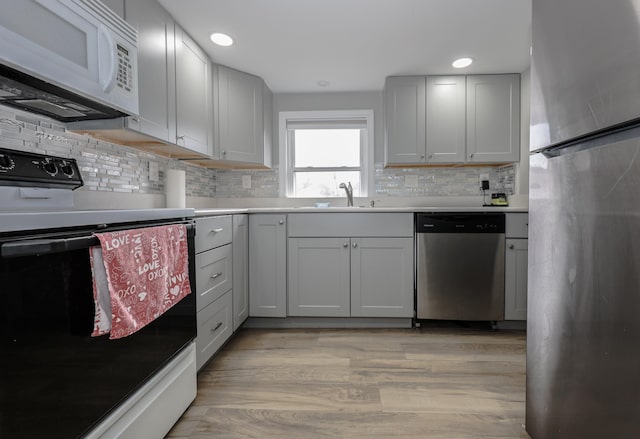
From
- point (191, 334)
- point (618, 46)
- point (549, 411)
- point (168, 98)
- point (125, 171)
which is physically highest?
point (168, 98)

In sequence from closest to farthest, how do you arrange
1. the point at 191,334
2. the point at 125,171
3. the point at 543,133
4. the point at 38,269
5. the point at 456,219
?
the point at 38,269 → the point at 543,133 → the point at 191,334 → the point at 125,171 → the point at 456,219

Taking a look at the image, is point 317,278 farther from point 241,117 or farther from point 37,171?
point 37,171

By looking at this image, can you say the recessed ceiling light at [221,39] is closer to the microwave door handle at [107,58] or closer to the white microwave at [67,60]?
the white microwave at [67,60]

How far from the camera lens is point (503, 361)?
75.5 inches

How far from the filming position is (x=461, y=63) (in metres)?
2.57

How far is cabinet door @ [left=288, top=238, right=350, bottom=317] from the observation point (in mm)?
2441

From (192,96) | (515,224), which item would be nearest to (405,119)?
(515,224)

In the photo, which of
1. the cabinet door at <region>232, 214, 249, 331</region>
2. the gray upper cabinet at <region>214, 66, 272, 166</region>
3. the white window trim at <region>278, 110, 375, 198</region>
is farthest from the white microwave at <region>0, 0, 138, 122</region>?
the white window trim at <region>278, 110, 375, 198</region>

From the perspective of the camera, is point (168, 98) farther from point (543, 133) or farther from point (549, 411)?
point (549, 411)

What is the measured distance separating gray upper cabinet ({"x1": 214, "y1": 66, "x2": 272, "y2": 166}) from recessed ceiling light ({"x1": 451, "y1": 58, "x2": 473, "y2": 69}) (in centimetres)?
162

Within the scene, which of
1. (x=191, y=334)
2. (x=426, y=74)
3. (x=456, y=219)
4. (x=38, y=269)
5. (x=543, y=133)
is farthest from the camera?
(x=426, y=74)

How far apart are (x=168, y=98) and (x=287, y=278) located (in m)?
1.44

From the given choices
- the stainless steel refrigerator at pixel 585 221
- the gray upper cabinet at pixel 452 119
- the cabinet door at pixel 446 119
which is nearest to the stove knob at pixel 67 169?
the stainless steel refrigerator at pixel 585 221

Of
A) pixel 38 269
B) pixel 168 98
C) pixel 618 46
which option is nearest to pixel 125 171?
pixel 168 98
